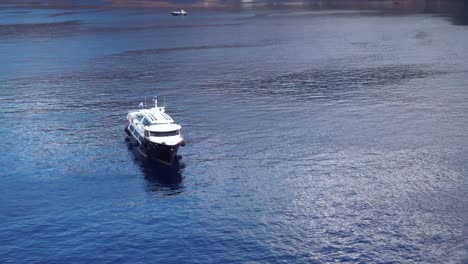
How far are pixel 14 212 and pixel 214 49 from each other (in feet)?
409

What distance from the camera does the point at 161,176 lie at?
7988 centimetres

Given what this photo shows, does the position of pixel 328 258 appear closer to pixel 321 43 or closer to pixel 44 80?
pixel 44 80

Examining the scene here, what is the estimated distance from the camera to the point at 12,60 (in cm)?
17488

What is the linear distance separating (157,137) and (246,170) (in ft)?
42.0

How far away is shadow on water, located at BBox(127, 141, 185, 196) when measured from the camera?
75.4 meters

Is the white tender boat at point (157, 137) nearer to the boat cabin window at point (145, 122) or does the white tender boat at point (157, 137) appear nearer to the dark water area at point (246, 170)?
the boat cabin window at point (145, 122)

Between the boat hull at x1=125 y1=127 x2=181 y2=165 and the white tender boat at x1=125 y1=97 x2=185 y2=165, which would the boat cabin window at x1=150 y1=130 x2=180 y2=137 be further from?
the boat hull at x1=125 y1=127 x2=181 y2=165

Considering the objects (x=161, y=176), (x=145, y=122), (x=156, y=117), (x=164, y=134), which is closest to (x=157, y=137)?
(x=164, y=134)

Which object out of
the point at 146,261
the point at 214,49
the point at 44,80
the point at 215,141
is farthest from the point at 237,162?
the point at 214,49

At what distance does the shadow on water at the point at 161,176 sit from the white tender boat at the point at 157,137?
862 millimetres

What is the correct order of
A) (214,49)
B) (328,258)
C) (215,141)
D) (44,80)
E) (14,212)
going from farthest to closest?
(214,49) < (44,80) < (215,141) < (14,212) < (328,258)

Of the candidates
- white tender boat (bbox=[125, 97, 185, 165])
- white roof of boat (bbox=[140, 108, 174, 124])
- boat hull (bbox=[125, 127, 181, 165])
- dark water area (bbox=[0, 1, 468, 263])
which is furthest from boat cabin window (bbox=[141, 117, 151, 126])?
dark water area (bbox=[0, 1, 468, 263])

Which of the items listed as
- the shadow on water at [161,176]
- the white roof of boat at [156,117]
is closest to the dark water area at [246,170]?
the shadow on water at [161,176]

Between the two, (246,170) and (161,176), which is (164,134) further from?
(246,170)
